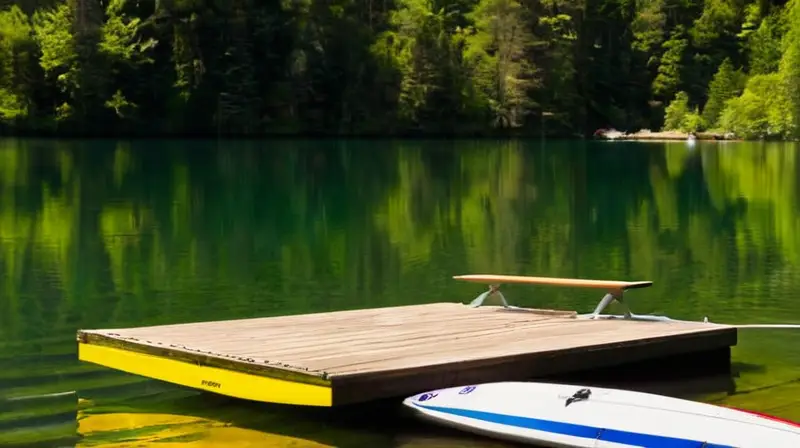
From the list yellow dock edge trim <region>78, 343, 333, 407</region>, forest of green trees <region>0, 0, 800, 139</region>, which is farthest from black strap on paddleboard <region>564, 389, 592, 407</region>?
forest of green trees <region>0, 0, 800, 139</region>

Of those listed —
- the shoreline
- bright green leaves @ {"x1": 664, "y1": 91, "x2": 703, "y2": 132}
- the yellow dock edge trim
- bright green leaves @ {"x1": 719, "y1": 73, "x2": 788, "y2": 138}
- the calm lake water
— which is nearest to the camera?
the yellow dock edge trim

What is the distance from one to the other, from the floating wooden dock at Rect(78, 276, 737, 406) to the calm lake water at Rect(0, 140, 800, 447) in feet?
1.38

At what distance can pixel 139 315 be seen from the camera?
18.0m

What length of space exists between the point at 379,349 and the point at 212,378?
1584 mm

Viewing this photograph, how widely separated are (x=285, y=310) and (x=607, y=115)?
10495cm

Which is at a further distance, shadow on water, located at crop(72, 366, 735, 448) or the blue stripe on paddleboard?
shadow on water, located at crop(72, 366, 735, 448)

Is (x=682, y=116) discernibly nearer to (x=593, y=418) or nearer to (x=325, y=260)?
(x=325, y=260)

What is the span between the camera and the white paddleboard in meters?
9.73

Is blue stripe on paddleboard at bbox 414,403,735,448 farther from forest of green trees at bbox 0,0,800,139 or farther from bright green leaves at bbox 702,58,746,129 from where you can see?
bright green leaves at bbox 702,58,746,129

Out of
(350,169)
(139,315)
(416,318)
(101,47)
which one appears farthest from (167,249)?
(101,47)

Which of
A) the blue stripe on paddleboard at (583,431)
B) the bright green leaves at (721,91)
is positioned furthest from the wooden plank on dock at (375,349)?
the bright green leaves at (721,91)

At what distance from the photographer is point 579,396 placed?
35.2ft

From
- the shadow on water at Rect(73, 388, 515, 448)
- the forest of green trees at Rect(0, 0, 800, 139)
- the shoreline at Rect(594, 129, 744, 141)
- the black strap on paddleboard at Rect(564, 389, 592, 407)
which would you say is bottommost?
the shadow on water at Rect(73, 388, 515, 448)

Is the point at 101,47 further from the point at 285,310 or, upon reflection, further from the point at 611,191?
the point at 285,310
